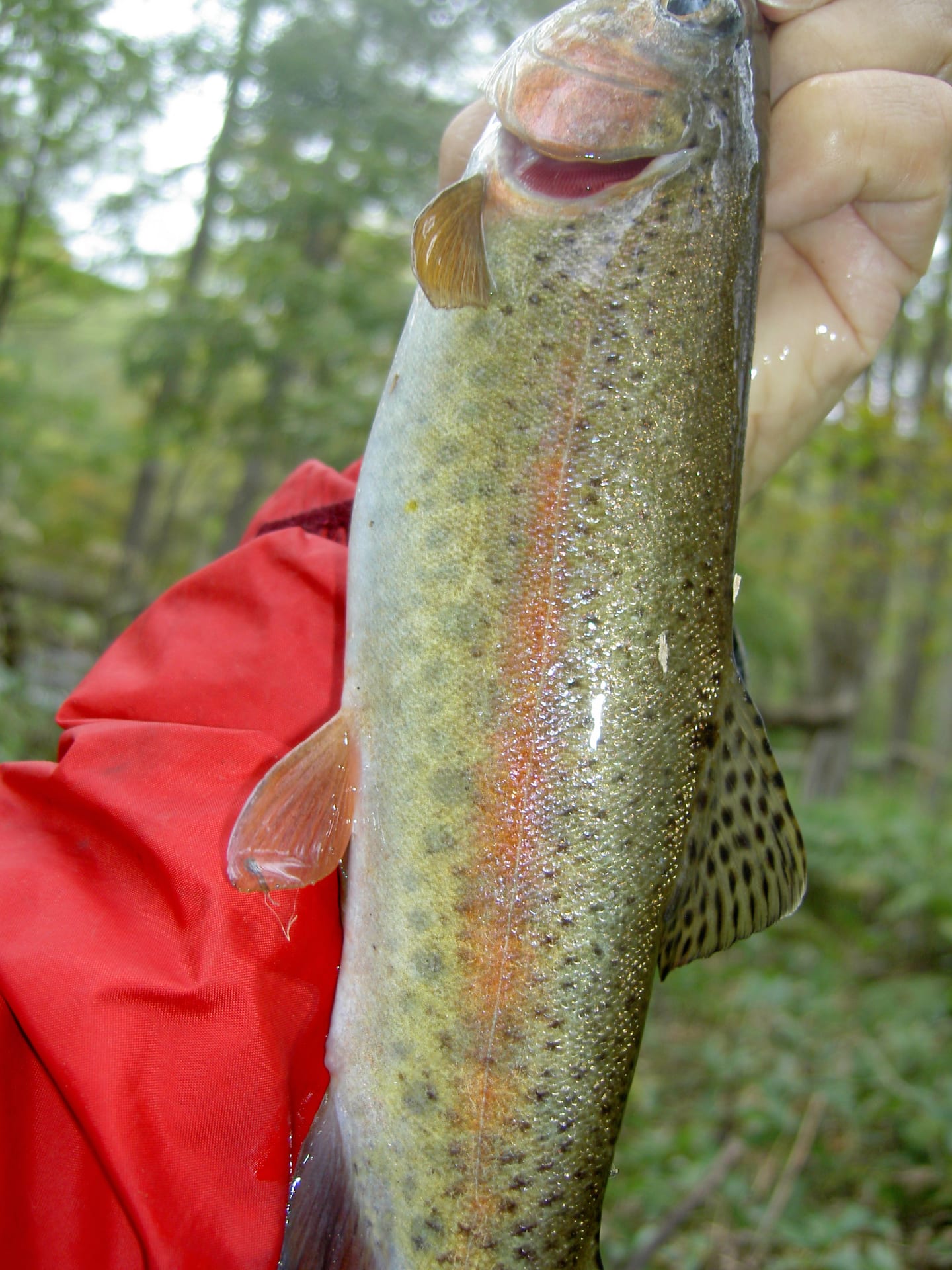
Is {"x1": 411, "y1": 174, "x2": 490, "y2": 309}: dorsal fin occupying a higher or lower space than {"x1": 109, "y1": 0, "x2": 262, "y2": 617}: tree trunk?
lower

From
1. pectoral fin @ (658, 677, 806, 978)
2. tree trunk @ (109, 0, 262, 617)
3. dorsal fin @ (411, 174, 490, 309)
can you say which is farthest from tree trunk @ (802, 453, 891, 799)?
dorsal fin @ (411, 174, 490, 309)

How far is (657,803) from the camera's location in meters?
1.61

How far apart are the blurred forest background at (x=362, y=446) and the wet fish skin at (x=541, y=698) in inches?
139

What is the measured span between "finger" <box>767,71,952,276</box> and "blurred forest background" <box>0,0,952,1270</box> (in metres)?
4.31

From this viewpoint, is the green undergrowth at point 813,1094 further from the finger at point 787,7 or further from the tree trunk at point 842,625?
the finger at point 787,7

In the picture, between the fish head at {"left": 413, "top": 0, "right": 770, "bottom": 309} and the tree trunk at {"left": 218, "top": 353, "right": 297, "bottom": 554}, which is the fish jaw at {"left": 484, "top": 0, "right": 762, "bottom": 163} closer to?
the fish head at {"left": 413, "top": 0, "right": 770, "bottom": 309}

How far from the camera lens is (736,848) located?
172 cm

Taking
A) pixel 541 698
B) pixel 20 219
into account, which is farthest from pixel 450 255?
pixel 20 219

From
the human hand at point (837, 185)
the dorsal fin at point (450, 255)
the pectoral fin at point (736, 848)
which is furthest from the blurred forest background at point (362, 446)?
the dorsal fin at point (450, 255)

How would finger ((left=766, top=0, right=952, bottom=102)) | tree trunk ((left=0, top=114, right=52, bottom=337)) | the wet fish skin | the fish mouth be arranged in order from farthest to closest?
tree trunk ((left=0, top=114, right=52, bottom=337)) → finger ((left=766, top=0, right=952, bottom=102)) → the fish mouth → the wet fish skin

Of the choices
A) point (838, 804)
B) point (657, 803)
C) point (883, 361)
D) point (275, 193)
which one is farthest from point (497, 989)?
point (883, 361)

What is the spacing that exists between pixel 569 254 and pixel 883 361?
16.4 meters

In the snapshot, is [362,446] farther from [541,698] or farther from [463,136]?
[541,698]

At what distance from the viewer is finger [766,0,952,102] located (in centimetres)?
206
